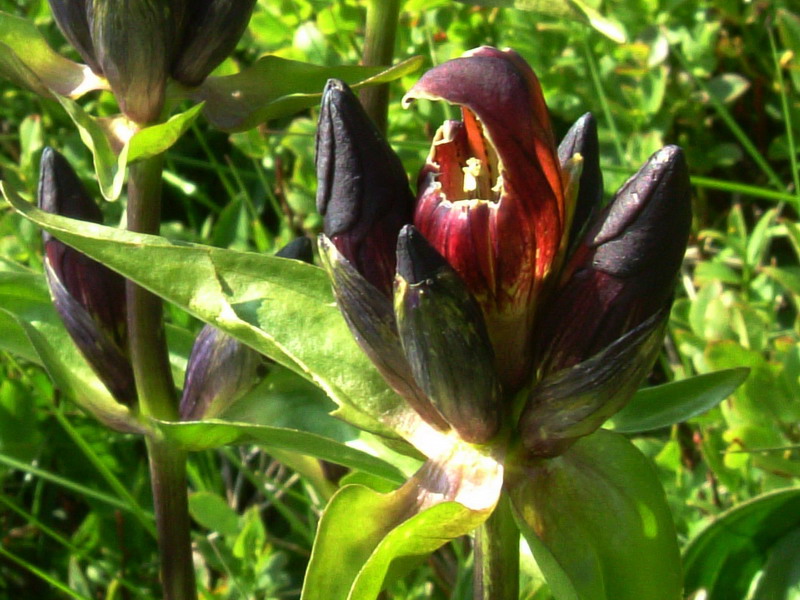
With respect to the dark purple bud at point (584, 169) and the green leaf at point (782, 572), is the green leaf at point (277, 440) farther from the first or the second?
the green leaf at point (782, 572)

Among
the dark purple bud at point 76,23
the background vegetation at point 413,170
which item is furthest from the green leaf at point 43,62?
the background vegetation at point 413,170

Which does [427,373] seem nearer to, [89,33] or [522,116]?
[522,116]

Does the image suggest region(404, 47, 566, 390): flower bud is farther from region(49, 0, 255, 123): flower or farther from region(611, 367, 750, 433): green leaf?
region(49, 0, 255, 123): flower

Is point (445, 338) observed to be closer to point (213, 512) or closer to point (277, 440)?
point (277, 440)

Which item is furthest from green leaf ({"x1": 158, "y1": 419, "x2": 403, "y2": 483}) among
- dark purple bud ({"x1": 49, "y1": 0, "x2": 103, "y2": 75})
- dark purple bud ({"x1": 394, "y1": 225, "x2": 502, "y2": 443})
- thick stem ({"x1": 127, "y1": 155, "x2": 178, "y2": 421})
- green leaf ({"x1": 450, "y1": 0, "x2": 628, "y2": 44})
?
green leaf ({"x1": 450, "y1": 0, "x2": 628, "y2": 44})

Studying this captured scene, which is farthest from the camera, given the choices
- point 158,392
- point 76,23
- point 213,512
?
point 213,512

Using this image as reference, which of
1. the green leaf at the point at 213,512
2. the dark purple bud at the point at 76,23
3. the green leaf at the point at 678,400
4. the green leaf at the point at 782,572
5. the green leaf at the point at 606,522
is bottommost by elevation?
the green leaf at the point at 213,512

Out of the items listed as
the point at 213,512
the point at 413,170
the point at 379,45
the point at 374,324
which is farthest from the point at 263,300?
the point at 413,170
